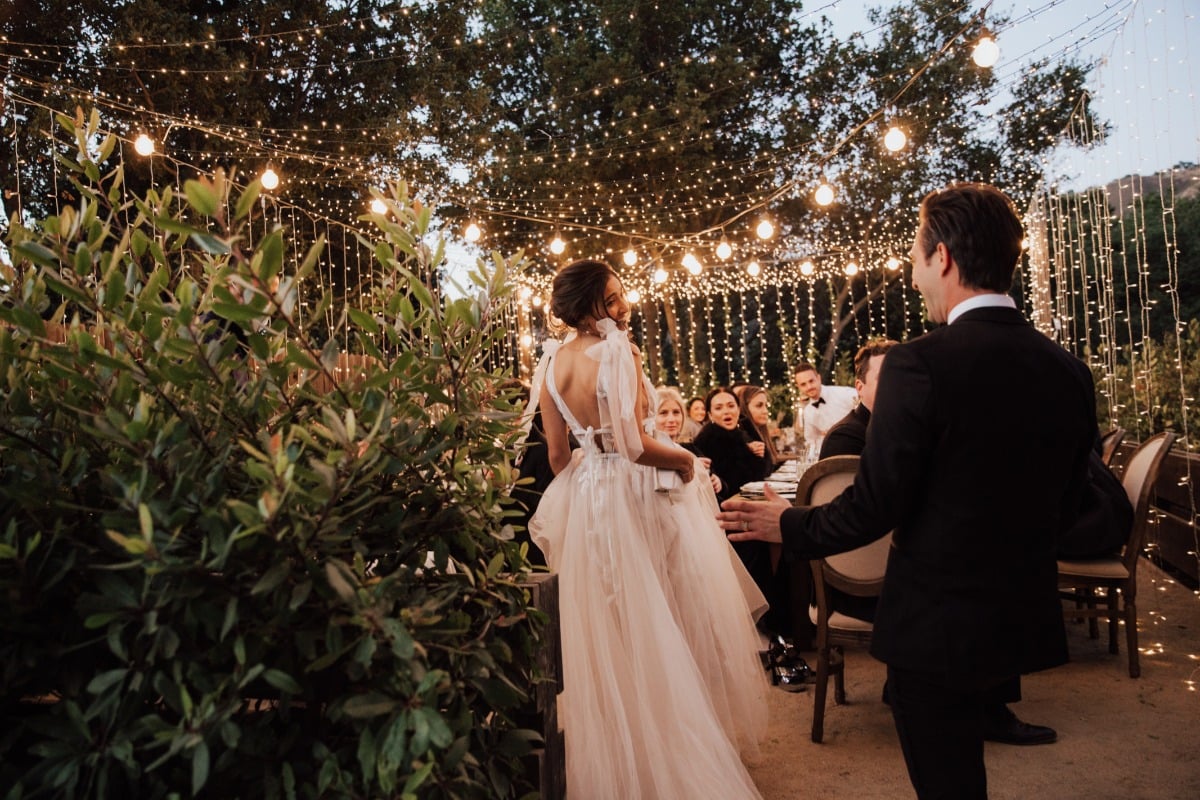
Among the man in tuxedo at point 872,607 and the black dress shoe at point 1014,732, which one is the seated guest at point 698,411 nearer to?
the man in tuxedo at point 872,607

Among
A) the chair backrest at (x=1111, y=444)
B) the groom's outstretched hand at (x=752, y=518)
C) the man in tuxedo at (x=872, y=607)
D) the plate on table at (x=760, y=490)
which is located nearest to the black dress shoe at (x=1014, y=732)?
the man in tuxedo at (x=872, y=607)

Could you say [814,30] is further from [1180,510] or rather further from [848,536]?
[848,536]

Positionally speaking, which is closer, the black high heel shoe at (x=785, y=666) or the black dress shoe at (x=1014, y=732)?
the black dress shoe at (x=1014, y=732)

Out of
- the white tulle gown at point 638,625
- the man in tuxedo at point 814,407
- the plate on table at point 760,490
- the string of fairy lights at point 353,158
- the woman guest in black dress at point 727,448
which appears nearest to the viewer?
the white tulle gown at point 638,625

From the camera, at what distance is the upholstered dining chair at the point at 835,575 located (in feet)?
10.9

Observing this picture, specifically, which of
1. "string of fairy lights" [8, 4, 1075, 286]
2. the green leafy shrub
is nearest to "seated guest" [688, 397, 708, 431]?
"string of fairy lights" [8, 4, 1075, 286]

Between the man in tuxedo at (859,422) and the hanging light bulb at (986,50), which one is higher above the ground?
the hanging light bulb at (986,50)

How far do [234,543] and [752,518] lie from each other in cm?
116

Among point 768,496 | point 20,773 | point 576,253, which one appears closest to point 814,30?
point 576,253

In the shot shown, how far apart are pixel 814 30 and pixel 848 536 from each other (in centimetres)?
1909

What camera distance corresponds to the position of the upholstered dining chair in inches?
131

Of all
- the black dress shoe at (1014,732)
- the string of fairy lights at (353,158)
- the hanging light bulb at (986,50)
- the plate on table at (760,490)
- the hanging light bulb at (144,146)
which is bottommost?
the black dress shoe at (1014,732)

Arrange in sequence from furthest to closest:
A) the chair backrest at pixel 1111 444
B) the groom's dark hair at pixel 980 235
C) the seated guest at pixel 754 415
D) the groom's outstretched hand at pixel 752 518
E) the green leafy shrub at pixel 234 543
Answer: the seated guest at pixel 754 415 → the chair backrest at pixel 1111 444 → the groom's outstretched hand at pixel 752 518 → the groom's dark hair at pixel 980 235 → the green leafy shrub at pixel 234 543

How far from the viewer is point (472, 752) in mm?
1182
